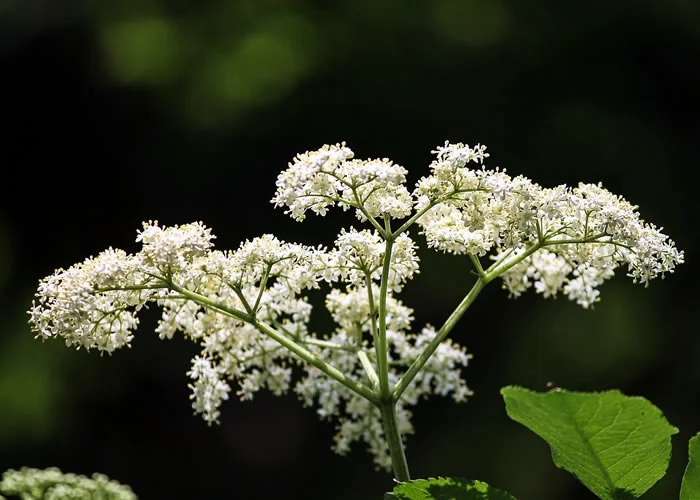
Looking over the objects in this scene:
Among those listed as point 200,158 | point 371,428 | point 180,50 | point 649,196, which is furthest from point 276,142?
point 371,428

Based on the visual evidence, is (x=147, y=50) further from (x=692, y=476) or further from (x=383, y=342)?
(x=692, y=476)

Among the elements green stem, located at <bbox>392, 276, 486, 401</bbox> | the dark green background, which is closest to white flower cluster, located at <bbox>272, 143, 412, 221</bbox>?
green stem, located at <bbox>392, 276, 486, 401</bbox>

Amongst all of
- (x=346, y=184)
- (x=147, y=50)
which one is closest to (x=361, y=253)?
(x=346, y=184)

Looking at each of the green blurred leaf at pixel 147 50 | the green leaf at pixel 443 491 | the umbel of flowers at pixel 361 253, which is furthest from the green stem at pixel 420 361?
the green blurred leaf at pixel 147 50

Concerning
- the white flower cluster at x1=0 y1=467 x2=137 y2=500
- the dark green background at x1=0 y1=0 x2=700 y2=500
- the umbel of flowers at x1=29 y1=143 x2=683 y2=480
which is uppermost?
the dark green background at x1=0 y1=0 x2=700 y2=500

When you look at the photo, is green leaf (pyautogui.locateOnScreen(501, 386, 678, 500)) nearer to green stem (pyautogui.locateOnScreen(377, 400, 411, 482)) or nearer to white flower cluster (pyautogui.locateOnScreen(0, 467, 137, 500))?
green stem (pyautogui.locateOnScreen(377, 400, 411, 482))

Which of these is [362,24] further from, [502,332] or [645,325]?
[645,325]

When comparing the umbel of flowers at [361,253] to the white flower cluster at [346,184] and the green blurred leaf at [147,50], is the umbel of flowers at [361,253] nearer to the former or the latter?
the white flower cluster at [346,184]
